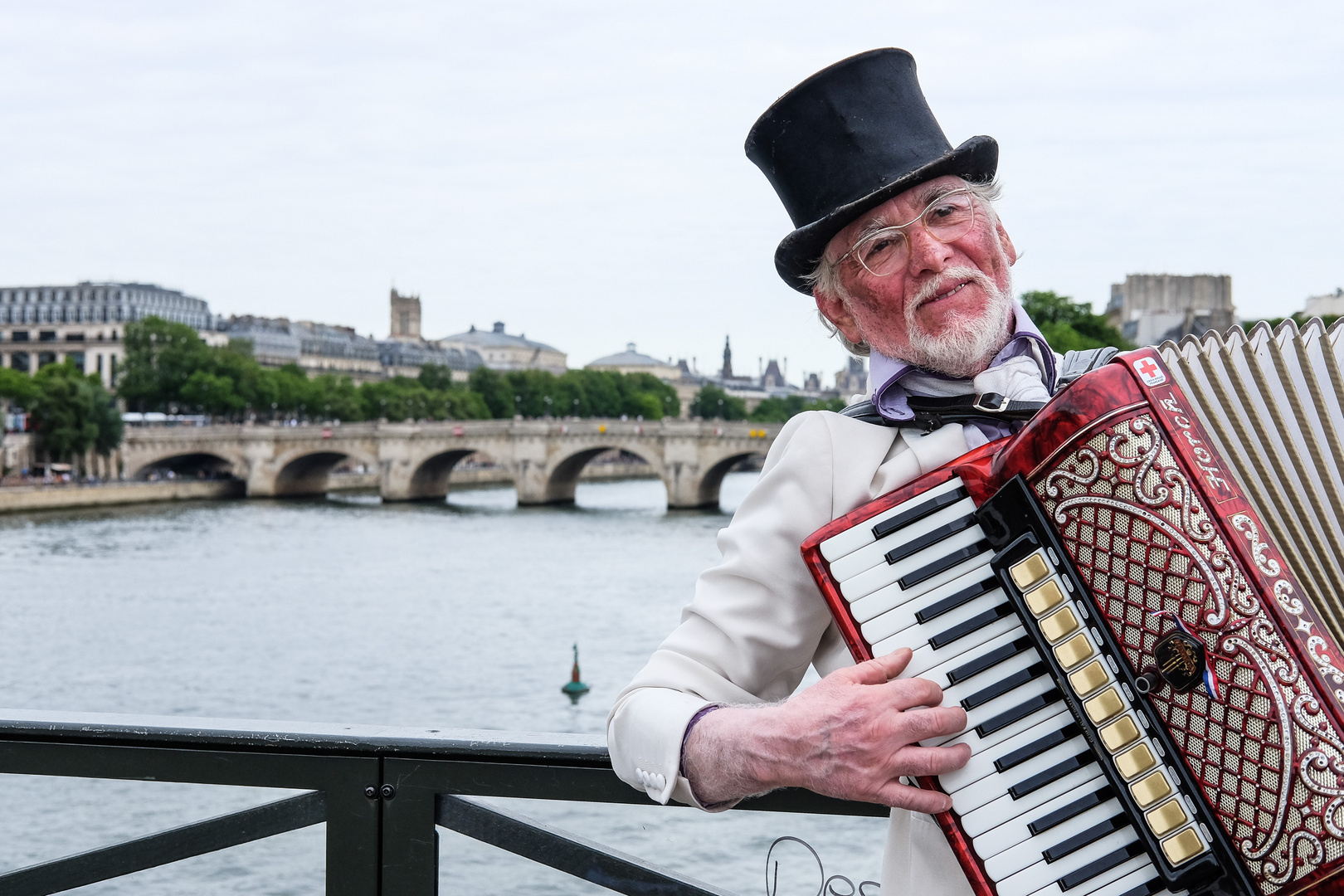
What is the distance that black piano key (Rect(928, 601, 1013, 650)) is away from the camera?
57.2 inches

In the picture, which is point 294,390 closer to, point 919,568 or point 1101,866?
point 919,568

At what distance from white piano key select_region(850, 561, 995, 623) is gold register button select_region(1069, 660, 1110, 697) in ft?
0.44

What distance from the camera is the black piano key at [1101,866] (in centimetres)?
137

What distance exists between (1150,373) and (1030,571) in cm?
23

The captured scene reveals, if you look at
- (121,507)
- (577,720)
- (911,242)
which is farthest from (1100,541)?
(121,507)

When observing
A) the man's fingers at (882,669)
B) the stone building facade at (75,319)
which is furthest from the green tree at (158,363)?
the man's fingers at (882,669)

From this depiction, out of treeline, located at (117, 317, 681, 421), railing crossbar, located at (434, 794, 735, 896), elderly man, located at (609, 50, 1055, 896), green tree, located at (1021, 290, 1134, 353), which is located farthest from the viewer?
treeline, located at (117, 317, 681, 421)

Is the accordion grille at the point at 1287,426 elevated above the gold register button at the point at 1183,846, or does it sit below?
above

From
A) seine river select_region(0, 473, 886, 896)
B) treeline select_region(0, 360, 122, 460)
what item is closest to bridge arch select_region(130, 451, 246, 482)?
treeline select_region(0, 360, 122, 460)

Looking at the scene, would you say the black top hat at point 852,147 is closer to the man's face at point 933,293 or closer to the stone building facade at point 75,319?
the man's face at point 933,293

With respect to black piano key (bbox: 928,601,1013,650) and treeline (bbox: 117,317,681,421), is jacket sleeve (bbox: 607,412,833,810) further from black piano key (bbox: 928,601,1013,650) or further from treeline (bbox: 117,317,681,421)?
treeline (bbox: 117,317,681,421)

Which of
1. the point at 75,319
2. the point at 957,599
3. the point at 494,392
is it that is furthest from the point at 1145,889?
the point at 75,319

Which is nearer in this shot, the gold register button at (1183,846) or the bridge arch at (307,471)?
the gold register button at (1183,846)

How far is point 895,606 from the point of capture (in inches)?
57.9
